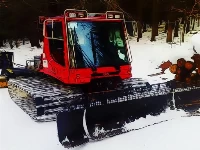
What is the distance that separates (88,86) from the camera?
787cm

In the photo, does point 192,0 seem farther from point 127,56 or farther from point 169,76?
point 127,56

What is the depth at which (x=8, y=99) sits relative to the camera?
10.4 meters

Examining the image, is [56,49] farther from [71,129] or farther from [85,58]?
[71,129]

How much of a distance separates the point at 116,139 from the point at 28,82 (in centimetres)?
400

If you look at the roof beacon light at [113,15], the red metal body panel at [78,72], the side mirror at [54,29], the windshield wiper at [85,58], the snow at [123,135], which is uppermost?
the roof beacon light at [113,15]

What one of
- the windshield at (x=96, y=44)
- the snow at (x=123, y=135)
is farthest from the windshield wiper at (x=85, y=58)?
the snow at (x=123, y=135)

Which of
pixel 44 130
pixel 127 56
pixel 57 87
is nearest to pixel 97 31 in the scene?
pixel 127 56

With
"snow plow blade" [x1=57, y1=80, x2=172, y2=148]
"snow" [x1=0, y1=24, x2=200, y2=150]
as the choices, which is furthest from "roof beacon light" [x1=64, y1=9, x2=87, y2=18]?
"snow" [x1=0, y1=24, x2=200, y2=150]

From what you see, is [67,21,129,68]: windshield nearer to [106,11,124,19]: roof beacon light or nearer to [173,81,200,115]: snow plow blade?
[106,11,124,19]: roof beacon light

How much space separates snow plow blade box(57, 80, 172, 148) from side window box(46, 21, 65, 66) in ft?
6.66

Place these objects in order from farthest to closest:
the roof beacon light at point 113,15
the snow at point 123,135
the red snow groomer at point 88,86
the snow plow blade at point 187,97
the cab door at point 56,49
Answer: the roof beacon light at point 113,15 < the cab door at point 56,49 < the snow plow blade at point 187,97 < the red snow groomer at point 88,86 < the snow at point 123,135

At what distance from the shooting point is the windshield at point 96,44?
7473 millimetres

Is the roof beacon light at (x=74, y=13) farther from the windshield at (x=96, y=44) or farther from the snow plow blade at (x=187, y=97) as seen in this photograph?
the snow plow blade at (x=187, y=97)

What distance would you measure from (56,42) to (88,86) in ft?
4.88
